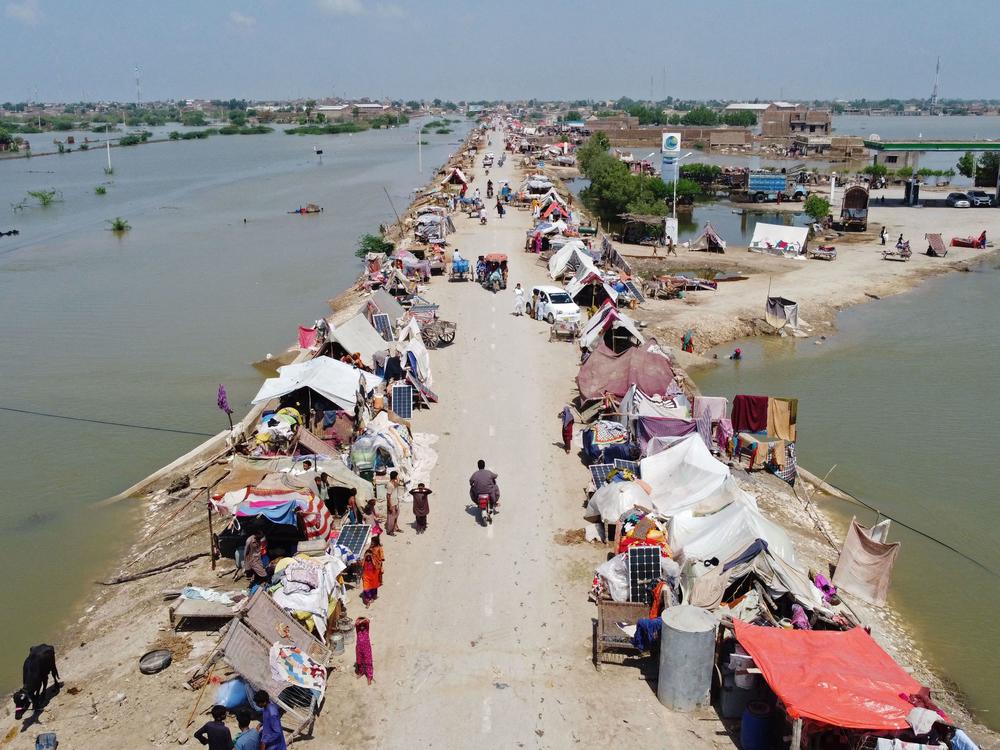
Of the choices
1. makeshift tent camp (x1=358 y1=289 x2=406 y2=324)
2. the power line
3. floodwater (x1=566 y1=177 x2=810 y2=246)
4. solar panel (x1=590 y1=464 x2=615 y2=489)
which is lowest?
the power line

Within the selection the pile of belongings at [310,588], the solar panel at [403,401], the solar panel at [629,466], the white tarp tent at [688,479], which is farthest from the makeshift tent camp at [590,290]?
the pile of belongings at [310,588]

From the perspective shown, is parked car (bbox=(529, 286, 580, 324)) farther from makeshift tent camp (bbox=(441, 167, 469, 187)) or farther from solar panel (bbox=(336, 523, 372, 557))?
makeshift tent camp (bbox=(441, 167, 469, 187))

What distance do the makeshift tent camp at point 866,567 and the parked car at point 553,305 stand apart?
1192 centimetres

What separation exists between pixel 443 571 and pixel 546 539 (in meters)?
1.76

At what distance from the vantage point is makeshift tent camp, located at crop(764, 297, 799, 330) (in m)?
26.6

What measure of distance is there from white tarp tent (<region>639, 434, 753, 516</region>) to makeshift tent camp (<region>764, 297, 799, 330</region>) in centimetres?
1425

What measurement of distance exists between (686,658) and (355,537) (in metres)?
5.08

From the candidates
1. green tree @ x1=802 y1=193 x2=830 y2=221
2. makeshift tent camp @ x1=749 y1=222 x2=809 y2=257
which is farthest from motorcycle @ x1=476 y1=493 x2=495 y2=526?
green tree @ x1=802 y1=193 x2=830 y2=221

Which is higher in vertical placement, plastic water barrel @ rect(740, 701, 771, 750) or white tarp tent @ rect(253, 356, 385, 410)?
white tarp tent @ rect(253, 356, 385, 410)

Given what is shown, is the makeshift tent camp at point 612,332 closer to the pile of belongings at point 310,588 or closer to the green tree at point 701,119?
the pile of belongings at point 310,588

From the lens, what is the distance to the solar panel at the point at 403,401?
55.8 ft

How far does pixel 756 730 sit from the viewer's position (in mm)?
8406

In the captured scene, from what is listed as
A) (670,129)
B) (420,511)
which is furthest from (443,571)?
(670,129)

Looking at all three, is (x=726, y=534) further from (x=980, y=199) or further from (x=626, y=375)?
(x=980, y=199)
